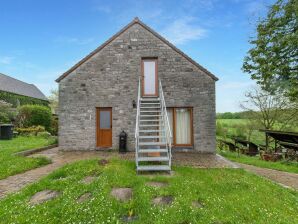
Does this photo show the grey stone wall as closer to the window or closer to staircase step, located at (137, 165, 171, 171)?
the window

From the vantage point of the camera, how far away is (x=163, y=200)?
5.03 meters

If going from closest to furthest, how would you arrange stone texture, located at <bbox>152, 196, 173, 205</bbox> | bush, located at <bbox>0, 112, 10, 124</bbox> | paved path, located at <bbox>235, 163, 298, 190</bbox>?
stone texture, located at <bbox>152, 196, 173, 205</bbox> → paved path, located at <bbox>235, 163, 298, 190</bbox> → bush, located at <bbox>0, 112, 10, 124</bbox>

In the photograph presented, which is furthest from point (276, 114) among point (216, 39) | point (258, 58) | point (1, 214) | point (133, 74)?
point (1, 214)

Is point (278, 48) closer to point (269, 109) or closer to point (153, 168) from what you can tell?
point (269, 109)

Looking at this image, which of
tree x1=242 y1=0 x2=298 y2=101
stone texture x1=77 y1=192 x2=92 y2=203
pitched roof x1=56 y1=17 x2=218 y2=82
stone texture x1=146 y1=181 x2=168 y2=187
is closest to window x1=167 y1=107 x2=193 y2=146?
pitched roof x1=56 y1=17 x2=218 y2=82

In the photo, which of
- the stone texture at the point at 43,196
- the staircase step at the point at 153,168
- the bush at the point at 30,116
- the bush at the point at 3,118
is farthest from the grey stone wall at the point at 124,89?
the bush at the point at 3,118

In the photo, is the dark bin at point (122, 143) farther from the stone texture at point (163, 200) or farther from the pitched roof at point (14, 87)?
the pitched roof at point (14, 87)

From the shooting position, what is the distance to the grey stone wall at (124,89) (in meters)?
11.8

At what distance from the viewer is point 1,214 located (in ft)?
14.2

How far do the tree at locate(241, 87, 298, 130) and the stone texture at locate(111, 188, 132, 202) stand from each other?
20.3 m

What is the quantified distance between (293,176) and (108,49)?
11034 millimetres

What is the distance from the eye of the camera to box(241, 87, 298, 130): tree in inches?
828

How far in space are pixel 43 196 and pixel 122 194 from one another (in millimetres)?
2030

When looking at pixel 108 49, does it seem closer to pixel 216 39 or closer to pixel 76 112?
pixel 76 112
